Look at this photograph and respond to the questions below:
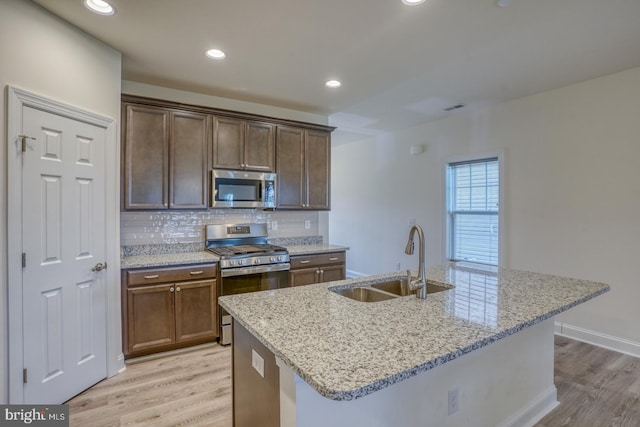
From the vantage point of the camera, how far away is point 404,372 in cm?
101

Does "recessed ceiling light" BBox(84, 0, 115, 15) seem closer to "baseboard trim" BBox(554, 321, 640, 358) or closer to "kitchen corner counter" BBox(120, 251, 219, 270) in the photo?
"kitchen corner counter" BBox(120, 251, 219, 270)

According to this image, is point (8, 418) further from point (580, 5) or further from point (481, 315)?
point (580, 5)

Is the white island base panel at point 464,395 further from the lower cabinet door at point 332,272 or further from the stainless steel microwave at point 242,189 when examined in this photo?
the stainless steel microwave at point 242,189

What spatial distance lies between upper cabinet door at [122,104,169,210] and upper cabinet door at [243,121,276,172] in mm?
823

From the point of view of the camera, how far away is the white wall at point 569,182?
305cm

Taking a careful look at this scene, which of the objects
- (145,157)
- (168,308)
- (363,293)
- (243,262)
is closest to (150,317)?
(168,308)

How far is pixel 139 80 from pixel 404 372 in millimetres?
3538

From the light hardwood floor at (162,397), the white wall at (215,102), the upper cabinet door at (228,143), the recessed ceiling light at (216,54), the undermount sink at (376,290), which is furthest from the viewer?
the upper cabinet door at (228,143)

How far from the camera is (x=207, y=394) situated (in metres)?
2.42

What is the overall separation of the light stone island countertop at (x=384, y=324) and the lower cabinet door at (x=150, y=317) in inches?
59.6

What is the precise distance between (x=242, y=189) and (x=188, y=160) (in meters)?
0.63

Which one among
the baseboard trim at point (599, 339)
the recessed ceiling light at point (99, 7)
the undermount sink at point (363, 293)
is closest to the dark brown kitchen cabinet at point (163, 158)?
the recessed ceiling light at point (99, 7)

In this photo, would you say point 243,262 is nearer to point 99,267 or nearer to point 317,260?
point 317,260

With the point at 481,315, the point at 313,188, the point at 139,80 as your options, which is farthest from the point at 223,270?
the point at 481,315
